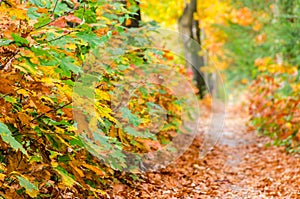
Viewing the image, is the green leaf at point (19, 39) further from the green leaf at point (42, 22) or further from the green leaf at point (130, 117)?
the green leaf at point (130, 117)

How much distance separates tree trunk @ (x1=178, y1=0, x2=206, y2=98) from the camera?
18.6 m

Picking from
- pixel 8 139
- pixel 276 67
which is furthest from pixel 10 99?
pixel 276 67

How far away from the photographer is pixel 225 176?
7.14 m

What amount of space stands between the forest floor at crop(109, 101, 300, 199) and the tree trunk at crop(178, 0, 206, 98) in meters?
8.97

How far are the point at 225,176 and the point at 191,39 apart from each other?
1322cm

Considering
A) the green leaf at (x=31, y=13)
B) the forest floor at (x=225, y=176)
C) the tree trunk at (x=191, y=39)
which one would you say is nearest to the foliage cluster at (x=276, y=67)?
the forest floor at (x=225, y=176)

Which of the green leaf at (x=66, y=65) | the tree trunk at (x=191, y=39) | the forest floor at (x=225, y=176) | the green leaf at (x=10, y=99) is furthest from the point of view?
the tree trunk at (x=191, y=39)

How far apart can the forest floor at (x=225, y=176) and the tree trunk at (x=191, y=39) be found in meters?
8.97

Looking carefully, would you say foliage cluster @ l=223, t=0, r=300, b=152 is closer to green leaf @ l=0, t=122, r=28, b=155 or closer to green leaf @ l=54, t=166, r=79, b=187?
green leaf @ l=54, t=166, r=79, b=187

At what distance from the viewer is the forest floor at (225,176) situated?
18.8ft

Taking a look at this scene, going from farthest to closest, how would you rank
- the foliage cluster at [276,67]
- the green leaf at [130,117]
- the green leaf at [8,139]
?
the foliage cluster at [276,67] → the green leaf at [130,117] → the green leaf at [8,139]

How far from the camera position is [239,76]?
2295 cm

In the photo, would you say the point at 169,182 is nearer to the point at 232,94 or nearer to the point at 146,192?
the point at 146,192

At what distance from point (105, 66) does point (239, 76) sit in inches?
740
